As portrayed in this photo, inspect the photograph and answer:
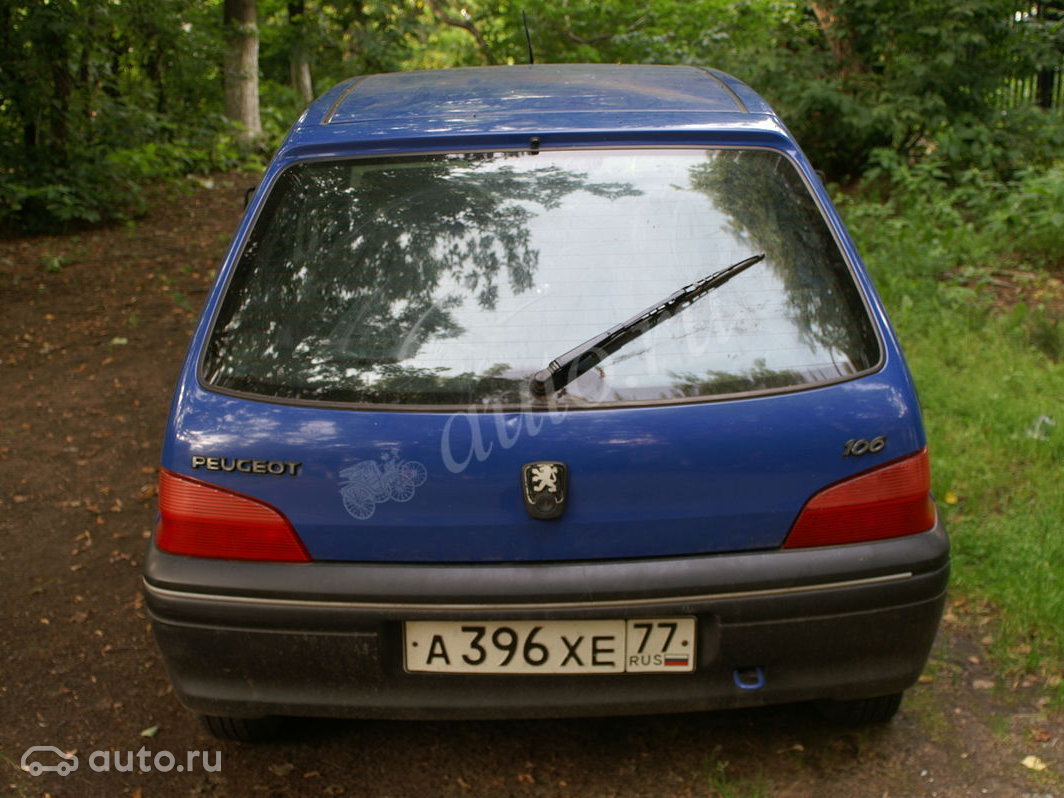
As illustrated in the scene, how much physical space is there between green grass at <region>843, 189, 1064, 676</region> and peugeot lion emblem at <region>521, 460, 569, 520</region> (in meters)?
1.76

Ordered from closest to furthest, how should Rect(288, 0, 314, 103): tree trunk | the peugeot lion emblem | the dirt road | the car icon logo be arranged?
the peugeot lion emblem, the dirt road, the car icon logo, Rect(288, 0, 314, 103): tree trunk

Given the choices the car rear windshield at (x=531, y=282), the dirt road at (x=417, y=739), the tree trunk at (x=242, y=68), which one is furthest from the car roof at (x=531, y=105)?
the tree trunk at (x=242, y=68)

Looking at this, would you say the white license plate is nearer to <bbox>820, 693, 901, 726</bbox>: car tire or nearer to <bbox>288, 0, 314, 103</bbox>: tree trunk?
<bbox>820, 693, 901, 726</bbox>: car tire

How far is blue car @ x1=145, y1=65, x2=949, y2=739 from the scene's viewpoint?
2.30 meters

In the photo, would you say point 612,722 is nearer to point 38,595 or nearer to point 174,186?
point 38,595

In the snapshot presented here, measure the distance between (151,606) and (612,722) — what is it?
51.1 inches

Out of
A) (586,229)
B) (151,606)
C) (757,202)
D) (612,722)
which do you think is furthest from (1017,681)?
(151,606)

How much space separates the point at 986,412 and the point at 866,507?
112 inches

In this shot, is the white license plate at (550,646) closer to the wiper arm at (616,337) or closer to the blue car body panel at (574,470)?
the blue car body panel at (574,470)

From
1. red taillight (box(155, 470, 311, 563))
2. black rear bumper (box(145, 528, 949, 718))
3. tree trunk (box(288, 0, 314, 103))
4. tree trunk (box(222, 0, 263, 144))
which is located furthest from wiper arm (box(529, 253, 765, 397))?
tree trunk (box(288, 0, 314, 103))

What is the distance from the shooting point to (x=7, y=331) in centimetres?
729

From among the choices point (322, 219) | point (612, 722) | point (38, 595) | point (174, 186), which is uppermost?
point (322, 219)

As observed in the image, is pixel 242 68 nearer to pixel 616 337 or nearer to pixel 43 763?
pixel 43 763

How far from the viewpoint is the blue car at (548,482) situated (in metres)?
2.30
